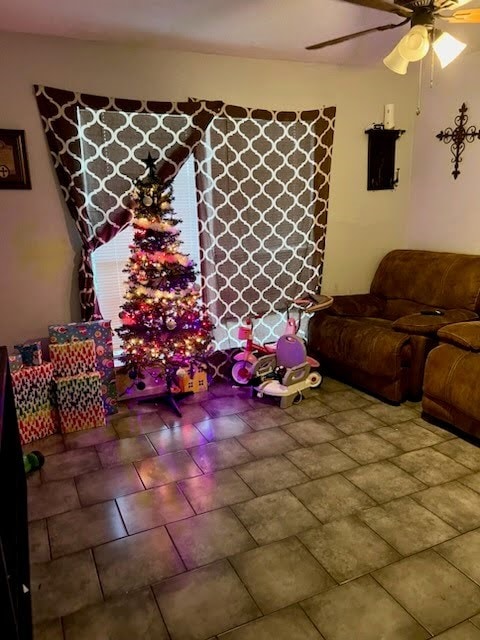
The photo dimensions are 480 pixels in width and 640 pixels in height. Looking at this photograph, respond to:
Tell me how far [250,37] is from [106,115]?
1.15 m

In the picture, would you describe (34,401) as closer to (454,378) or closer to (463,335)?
(454,378)

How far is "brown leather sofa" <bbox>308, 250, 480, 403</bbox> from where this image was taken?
3.57 m

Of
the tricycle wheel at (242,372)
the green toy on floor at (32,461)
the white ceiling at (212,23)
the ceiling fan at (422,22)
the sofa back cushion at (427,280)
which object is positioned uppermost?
the white ceiling at (212,23)

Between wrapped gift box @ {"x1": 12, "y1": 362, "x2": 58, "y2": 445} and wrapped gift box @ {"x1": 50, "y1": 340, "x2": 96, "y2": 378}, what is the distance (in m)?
0.06

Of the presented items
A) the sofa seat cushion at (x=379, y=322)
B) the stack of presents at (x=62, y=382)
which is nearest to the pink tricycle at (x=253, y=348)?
the sofa seat cushion at (x=379, y=322)

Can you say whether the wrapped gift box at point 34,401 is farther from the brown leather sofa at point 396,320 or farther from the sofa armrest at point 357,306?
the sofa armrest at point 357,306

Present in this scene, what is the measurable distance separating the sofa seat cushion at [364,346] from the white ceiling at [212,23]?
2114mm

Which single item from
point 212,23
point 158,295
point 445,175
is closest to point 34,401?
point 158,295

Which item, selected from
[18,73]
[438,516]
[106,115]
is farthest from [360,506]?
[18,73]

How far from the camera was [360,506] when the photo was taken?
8.09 ft

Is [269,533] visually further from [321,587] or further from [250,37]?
[250,37]

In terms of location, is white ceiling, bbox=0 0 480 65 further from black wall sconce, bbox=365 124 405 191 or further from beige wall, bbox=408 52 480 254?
black wall sconce, bbox=365 124 405 191

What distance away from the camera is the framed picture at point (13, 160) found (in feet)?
10.6

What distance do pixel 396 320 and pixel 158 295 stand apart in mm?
1951
